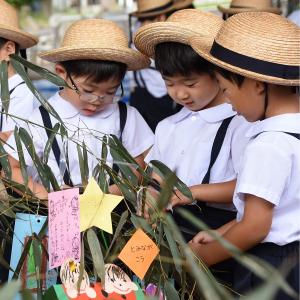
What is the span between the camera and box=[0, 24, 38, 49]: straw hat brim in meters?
2.45

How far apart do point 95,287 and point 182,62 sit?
32.7 inches

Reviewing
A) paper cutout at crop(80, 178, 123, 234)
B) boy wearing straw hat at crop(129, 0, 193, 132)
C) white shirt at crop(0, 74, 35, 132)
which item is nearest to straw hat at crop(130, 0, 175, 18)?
boy wearing straw hat at crop(129, 0, 193, 132)

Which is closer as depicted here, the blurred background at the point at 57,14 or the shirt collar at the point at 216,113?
the shirt collar at the point at 216,113

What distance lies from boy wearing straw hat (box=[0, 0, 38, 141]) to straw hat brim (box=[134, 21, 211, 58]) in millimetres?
493

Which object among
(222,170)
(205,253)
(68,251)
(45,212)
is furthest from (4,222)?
(222,170)

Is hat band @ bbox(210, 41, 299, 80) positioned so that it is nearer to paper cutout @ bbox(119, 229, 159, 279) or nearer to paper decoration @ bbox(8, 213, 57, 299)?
paper cutout @ bbox(119, 229, 159, 279)

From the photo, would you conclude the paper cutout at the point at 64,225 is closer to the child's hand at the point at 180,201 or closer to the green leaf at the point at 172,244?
the green leaf at the point at 172,244

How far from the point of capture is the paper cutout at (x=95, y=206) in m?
1.41

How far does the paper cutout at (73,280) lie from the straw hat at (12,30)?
1283 millimetres

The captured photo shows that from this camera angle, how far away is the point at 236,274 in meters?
1.73

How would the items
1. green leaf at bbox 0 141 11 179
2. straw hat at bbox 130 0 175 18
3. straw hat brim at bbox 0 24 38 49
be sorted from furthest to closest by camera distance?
straw hat at bbox 130 0 175 18, straw hat brim at bbox 0 24 38 49, green leaf at bbox 0 141 11 179

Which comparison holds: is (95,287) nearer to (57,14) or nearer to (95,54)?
(95,54)

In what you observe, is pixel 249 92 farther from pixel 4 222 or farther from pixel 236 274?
pixel 4 222

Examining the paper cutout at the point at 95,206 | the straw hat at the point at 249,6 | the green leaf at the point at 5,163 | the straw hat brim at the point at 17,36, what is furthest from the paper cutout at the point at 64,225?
the straw hat at the point at 249,6
